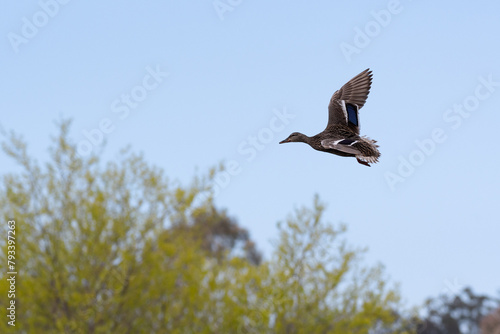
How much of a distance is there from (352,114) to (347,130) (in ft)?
2.99

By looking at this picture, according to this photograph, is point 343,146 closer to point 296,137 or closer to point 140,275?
point 296,137

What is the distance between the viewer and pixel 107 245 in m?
17.4

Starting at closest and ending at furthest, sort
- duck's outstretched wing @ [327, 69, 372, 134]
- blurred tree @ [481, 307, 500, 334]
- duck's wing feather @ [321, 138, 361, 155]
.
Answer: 1. duck's wing feather @ [321, 138, 361, 155]
2. duck's outstretched wing @ [327, 69, 372, 134]
3. blurred tree @ [481, 307, 500, 334]

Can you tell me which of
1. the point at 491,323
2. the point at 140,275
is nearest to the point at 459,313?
the point at 491,323

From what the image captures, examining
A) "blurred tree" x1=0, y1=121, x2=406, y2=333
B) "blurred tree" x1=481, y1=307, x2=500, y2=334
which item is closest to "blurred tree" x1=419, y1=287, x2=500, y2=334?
"blurred tree" x1=481, y1=307, x2=500, y2=334

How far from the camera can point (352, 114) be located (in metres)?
8.72

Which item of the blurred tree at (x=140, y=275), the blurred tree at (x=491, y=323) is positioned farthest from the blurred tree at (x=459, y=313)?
the blurred tree at (x=140, y=275)

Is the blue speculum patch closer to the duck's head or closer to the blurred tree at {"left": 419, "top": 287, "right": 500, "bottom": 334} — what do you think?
the duck's head

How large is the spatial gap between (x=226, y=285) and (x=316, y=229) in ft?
10.5

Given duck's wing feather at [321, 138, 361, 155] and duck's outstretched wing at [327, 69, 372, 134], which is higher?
duck's outstretched wing at [327, 69, 372, 134]

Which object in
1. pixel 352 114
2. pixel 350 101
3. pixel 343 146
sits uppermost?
pixel 350 101

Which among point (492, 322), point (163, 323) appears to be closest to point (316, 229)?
point (163, 323)

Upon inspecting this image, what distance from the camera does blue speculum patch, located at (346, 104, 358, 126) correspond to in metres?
8.55

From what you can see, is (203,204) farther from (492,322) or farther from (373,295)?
(492,322)
